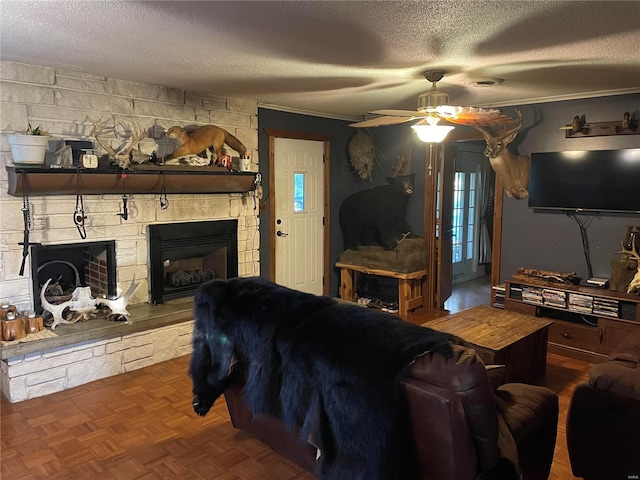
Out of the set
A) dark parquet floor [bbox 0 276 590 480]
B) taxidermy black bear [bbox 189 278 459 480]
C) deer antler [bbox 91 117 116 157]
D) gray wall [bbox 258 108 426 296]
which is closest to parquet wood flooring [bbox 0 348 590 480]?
dark parquet floor [bbox 0 276 590 480]

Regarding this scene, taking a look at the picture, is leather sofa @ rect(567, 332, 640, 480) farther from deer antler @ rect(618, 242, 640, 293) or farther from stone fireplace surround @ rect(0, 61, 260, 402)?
stone fireplace surround @ rect(0, 61, 260, 402)

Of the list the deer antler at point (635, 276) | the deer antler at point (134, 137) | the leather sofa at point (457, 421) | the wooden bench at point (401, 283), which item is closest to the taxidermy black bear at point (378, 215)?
the wooden bench at point (401, 283)

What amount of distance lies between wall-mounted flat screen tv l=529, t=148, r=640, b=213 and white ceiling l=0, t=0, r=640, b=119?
595 mm

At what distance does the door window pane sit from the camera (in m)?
5.62

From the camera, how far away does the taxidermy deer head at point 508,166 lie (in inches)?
188

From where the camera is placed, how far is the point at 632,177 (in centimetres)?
417

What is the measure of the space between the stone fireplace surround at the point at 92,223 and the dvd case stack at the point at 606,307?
3386mm

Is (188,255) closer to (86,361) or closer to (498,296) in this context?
(86,361)

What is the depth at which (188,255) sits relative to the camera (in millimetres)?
4672

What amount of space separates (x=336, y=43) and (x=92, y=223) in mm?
2380

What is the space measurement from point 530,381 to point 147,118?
12.1 ft

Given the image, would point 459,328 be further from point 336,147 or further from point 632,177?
point 336,147

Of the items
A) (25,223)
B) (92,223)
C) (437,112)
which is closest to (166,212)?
(92,223)

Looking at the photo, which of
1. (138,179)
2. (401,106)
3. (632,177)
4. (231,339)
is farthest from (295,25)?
(632,177)
